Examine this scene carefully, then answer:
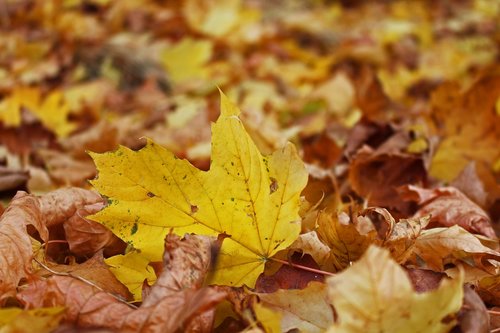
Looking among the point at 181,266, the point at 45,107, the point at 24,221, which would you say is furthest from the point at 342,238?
the point at 45,107

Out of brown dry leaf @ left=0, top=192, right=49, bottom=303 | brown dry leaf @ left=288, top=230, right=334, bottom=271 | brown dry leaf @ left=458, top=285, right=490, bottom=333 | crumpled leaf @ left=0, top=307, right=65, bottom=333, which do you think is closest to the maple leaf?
brown dry leaf @ left=0, top=192, right=49, bottom=303

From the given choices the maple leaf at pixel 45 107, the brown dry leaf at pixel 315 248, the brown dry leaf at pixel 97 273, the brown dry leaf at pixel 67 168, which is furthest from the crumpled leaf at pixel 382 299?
the maple leaf at pixel 45 107

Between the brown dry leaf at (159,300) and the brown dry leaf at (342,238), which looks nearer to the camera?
the brown dry leaf at (159,300)

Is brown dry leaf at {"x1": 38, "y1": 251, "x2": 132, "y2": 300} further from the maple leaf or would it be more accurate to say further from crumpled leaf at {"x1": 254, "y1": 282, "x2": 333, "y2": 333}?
the maple leaf

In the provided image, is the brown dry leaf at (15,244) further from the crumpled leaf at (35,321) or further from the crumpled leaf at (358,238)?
the crumpled leaf at (358,238)

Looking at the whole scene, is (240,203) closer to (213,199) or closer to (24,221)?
(213,199)

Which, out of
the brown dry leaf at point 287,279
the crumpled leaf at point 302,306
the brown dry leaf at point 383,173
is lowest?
the brown dry leaf at point 383,173
